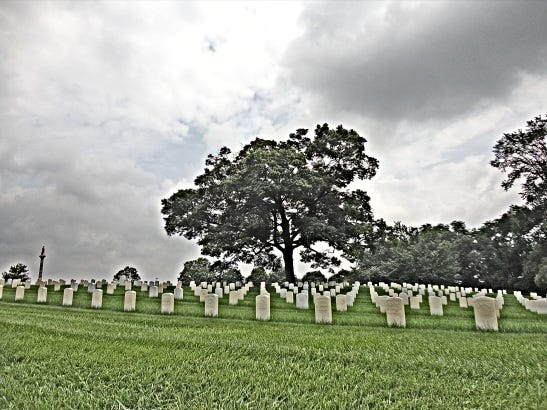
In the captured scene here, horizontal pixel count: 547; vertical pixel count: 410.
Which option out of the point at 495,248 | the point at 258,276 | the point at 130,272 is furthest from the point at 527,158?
the point at 130,272

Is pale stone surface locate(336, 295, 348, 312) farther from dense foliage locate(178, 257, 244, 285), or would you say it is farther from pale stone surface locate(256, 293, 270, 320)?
dense foliage locate(178, 257, 244, 285)

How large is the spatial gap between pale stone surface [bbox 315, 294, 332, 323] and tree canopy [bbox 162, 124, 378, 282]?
18.2m

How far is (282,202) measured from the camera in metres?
32.1

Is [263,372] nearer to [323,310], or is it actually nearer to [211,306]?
[323,310]

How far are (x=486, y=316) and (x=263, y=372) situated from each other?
661 cm

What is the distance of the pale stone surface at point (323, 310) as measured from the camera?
409 inches

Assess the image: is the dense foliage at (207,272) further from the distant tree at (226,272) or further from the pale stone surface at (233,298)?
the pale stone surface at (233,298)

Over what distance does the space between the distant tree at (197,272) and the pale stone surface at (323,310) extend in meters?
26.9

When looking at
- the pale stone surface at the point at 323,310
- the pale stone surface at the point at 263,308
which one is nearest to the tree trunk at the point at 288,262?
the pale stone surface at the point at 263,308

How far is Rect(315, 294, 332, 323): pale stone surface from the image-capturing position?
409 inches

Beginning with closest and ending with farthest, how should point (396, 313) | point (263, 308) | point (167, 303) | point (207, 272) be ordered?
point (396, 313), point (263, 308), point (167, 303), point (207, 272)

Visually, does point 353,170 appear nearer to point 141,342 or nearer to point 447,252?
point 447,252

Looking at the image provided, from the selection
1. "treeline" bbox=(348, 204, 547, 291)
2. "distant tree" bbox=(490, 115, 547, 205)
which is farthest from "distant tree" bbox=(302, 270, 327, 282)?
"distant tree" bbox=(490, 115, 547, 205)

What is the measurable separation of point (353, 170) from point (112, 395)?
100 ft
